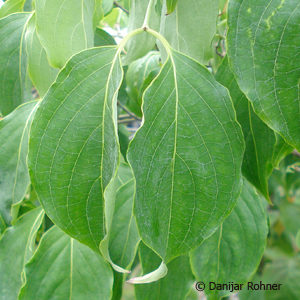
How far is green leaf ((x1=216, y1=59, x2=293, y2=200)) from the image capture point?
46 centimetres

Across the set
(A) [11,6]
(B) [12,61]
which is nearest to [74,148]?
(B) [12,61]

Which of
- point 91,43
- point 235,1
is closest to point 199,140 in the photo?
point 235,1

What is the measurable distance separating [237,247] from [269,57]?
306mm

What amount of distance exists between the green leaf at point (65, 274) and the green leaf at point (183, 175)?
186mm

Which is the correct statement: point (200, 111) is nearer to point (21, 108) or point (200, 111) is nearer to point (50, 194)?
point (50, 194)

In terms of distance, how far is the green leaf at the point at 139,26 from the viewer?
1.71 feet

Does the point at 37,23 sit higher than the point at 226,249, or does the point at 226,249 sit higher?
the point at 37,23

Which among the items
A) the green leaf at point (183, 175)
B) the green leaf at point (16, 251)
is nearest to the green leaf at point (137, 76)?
the green leaf at point (16, 251)

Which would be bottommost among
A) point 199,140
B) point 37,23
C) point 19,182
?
point 19,182

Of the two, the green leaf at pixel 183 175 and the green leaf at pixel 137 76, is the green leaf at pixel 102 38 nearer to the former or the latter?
the green leaf at pixel 137 76

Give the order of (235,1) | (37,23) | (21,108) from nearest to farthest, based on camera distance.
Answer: (235,1), (37,23), (21,108)

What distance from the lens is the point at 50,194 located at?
417mm

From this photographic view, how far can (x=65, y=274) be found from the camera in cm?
54

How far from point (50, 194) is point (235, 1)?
0.28 meters
